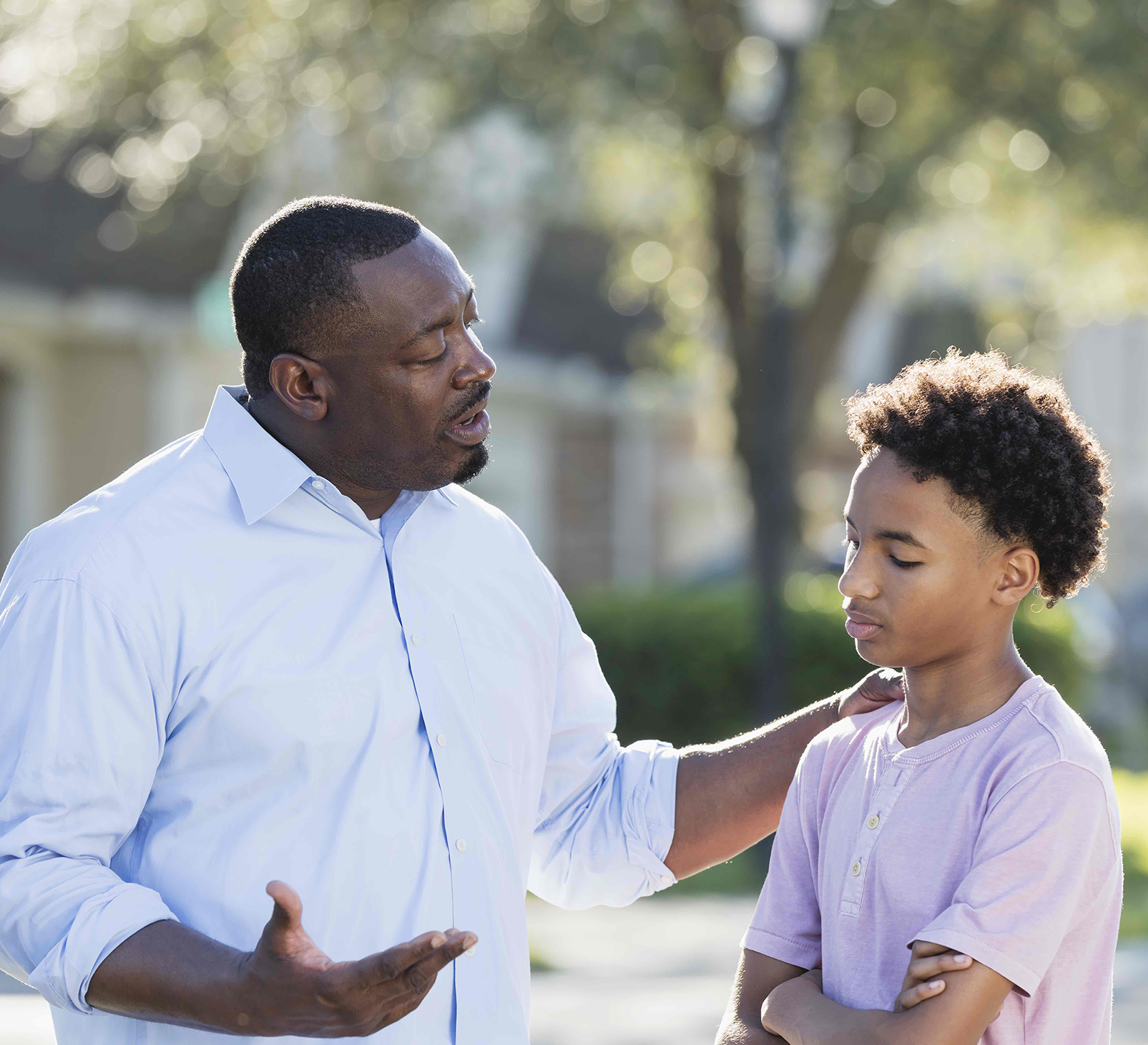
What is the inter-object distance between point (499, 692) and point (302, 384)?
645mm

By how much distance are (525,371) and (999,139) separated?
5.33 meters

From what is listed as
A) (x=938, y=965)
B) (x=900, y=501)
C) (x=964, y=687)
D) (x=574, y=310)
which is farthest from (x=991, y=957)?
(x=574, y=310)

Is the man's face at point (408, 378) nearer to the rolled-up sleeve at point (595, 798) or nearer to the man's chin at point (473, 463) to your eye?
the man's chin at point (473, 463)

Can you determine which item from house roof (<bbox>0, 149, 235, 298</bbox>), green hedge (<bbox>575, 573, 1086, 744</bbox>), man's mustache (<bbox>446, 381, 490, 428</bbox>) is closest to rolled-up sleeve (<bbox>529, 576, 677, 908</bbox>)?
man's mustache (<bbox>446, 381, 490, 428</bbox>)

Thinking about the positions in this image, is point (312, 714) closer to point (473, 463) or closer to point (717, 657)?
point (473, 463)

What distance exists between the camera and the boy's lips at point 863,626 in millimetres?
2309

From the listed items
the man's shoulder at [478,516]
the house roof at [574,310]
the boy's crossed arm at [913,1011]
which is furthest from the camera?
the house roof at [574,310]

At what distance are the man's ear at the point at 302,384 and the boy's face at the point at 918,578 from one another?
978 mm

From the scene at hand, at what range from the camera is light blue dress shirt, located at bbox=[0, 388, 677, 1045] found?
228cm

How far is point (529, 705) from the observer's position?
277 cm

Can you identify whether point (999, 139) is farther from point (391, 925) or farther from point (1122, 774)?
point (391, 925)

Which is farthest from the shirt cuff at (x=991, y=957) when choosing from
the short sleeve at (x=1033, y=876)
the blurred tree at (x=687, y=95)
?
the blurred tree at (x=687, y=95)

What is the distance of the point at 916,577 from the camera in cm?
228

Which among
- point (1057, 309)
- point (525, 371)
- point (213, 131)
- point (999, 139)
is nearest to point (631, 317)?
point (525, 371)
